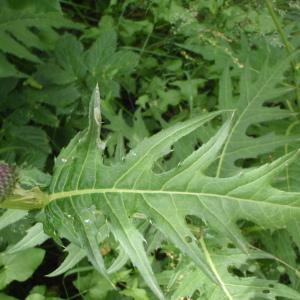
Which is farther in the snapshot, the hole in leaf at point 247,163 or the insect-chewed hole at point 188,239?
the hole in leaf at point 247,163

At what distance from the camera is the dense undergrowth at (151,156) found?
103 centimetres

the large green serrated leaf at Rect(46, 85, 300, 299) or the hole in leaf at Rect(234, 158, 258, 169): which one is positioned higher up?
the large green serrated leaf at Rect(46, 85, 300, 299)

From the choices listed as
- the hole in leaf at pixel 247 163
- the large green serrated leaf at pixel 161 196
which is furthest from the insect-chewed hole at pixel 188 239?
the hole in leaf at pixel 247 163

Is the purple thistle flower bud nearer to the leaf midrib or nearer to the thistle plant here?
the thistle plant

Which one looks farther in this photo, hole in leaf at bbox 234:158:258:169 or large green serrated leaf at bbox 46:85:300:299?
hole in leaf at bbox 234:158:258:169

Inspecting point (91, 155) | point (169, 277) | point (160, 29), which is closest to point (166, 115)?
point (160, 29)

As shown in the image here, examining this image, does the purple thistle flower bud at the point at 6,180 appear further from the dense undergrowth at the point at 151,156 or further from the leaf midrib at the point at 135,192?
the leaf midrib at the point at 135,192

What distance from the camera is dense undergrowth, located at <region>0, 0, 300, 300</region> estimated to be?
3.36 feet

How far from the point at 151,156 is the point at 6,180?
0.93 ft

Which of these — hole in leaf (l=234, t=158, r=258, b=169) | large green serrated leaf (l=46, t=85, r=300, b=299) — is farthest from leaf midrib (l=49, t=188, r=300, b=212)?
hole in leaf (l=234, t=158, r=258, b=169)

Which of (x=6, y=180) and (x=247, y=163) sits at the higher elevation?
(x=6, y=180)

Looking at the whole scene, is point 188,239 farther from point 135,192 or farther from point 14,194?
point 14,194

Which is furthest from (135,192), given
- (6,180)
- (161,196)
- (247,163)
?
(247,163)

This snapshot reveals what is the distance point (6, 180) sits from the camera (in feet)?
3.46
